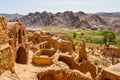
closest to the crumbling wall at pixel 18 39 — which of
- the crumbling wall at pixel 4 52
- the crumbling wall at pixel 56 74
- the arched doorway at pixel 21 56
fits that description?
the arched doorway at pixel 21 56

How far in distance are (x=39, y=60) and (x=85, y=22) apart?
174179mm

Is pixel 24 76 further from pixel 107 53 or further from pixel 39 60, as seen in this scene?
pixel 107 53

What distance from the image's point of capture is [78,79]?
21531 millimetres

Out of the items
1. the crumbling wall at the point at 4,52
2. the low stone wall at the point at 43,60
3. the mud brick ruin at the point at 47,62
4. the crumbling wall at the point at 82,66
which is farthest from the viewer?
the crumbling wall at the point at 82,66

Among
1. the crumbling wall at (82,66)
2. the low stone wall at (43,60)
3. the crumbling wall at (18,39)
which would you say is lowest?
the crumbling wall at (82,66)

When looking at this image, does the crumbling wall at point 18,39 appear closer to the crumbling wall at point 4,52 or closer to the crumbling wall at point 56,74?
the crumbling wall at point 56,74

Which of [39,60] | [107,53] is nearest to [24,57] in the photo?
[39,60]

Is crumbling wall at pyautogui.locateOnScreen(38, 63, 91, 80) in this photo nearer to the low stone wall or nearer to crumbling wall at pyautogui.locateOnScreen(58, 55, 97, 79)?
the low stone wall

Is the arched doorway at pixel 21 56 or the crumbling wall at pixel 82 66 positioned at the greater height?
the arched doorway at pixel 21 56

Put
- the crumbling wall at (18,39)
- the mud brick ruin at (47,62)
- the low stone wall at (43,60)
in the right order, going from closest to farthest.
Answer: the mud brick ruin at (47,62), the low stone wall at (43,60), the crumbling wall at (18,39)

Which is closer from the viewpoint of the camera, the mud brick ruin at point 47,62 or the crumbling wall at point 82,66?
the mud brick ruin at point 47,62

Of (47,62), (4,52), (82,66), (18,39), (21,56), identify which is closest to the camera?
(4,52)

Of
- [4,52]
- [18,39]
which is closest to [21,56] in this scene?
[18,39]

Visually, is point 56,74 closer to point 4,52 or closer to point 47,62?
point 47,62
